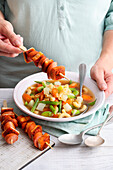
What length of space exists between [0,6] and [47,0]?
1.89ft

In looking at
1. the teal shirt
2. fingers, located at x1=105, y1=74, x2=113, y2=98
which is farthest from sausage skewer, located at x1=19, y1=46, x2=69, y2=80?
the teal shirt

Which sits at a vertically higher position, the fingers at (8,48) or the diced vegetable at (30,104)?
the fingers at (8,48)

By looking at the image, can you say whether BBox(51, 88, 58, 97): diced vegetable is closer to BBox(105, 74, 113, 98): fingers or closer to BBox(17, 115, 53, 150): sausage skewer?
BBox(17, 115, 53, 150): sausage skewer

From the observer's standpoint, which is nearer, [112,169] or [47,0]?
[112,169]

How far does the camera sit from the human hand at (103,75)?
195 centimetres

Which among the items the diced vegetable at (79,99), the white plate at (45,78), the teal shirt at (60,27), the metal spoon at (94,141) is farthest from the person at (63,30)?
the metal spoon at (94,141)

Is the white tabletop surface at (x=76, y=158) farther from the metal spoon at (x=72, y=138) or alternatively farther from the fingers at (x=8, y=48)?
the fingers at (x=8, y=48)

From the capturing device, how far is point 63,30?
2.39 m

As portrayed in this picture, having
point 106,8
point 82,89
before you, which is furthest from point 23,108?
point 106,8

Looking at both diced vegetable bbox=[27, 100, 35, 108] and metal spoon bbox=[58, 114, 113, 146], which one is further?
diced vegetable bbox=[27, 100, 35, 108]

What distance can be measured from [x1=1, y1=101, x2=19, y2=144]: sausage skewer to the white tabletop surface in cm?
22

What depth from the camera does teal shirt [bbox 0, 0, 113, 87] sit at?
2.31m

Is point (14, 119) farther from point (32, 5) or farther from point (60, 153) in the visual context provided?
point (32, 5)

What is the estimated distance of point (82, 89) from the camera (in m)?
2.03
